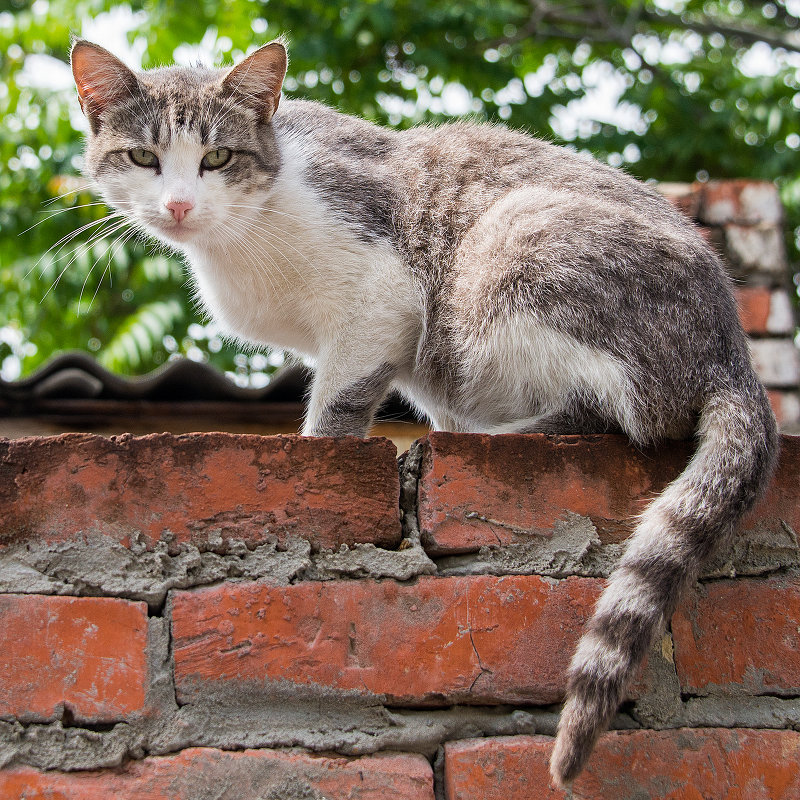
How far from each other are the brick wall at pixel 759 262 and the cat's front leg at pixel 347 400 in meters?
1.99

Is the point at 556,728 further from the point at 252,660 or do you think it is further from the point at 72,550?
the point at 72,550

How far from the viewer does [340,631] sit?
1241 mm

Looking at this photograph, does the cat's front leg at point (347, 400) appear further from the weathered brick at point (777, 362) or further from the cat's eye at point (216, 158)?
the weathered brick at point (777, 362)

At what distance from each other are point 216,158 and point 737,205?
7.48ft

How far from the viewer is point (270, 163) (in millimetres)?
2008

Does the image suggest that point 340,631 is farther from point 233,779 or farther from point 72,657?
point 72,657

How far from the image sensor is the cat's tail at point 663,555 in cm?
111

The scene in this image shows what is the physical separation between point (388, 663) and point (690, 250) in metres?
0.97

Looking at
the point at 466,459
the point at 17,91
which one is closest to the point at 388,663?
the point at 466,459

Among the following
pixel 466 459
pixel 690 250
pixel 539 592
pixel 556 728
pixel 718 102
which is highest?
pixel 690 250

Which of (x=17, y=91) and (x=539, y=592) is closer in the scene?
(x=539, y=592)

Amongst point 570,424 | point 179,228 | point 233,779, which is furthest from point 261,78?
point 233,779

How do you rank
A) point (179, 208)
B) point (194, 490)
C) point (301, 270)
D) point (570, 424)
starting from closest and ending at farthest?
point (194, 490)
point (570, 424)
point (179, 208)
point (301, 270)

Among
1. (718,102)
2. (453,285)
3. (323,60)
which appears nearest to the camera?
(453,285)
